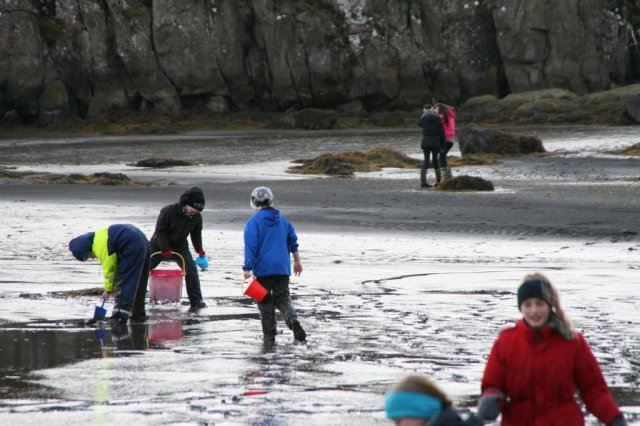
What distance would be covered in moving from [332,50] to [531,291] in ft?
180

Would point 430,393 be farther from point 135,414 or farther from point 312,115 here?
point 312,115

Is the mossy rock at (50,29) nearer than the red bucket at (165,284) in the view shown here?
No

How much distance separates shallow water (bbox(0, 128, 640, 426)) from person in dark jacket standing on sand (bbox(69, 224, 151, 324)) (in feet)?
1.01

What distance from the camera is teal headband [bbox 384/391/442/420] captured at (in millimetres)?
4270

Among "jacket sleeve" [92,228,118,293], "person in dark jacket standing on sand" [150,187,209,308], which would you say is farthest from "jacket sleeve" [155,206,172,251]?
"jacket sleeve" [92,228,118,293]

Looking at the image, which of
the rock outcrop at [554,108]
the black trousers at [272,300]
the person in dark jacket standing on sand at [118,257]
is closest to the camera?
the black trousers at [272,300]

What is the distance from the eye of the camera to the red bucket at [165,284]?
41.0 feet

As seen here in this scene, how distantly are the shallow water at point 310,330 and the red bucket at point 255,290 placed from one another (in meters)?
0.39

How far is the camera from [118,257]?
1126 cm

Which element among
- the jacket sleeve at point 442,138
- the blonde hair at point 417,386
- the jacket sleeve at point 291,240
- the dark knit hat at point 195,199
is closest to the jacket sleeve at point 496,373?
the blonde hair at point 417,386

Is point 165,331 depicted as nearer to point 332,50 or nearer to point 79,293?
point 79,293

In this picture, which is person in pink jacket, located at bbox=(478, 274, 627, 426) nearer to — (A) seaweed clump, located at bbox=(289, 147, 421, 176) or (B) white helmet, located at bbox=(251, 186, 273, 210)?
(B) white helmet, located at bbox=(251, 186, 273, 210)

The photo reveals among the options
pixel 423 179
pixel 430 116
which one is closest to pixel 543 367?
pixel 423 179

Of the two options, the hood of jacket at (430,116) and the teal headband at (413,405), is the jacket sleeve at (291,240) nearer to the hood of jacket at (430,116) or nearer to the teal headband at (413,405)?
the teal headband at (413,405)
